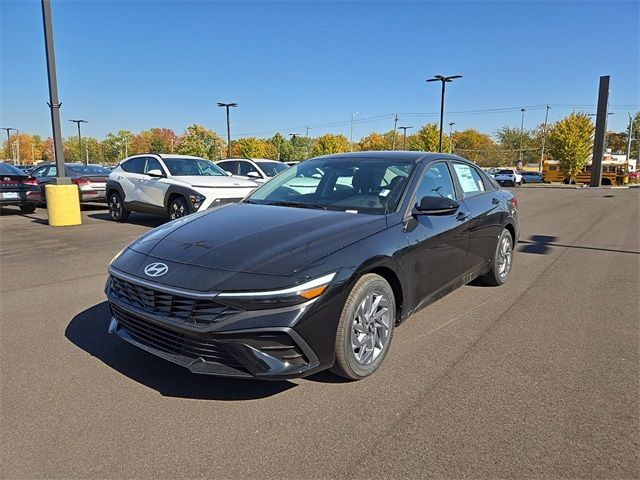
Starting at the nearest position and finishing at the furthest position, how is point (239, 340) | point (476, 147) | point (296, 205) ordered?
1. point (239, 340)
2. point (296, 205)
3. point (476, 147)

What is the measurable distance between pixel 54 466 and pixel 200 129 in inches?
3478

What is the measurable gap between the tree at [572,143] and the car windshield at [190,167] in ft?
154

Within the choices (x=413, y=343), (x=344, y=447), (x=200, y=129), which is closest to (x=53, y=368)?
(x=344, y=447)

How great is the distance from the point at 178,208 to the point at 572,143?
159 feet

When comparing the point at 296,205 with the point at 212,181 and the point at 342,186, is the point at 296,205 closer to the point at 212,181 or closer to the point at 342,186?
the point at 342,186

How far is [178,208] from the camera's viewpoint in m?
9.38

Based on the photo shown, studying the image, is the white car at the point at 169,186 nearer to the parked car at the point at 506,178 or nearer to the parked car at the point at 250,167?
the parked car at the point at 250,167

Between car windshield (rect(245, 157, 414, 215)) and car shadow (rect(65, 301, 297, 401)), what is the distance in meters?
1.47

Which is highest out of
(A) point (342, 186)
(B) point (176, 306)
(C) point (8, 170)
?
(C) point (8, 170)

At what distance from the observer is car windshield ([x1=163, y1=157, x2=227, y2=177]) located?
1009 cm

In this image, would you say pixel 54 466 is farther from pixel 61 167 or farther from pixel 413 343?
pixel 61 167

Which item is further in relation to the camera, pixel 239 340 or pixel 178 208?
pixel 178 208

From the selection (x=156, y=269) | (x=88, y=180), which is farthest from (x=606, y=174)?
(x=156, y=269)

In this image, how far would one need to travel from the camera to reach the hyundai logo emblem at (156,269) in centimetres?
279
